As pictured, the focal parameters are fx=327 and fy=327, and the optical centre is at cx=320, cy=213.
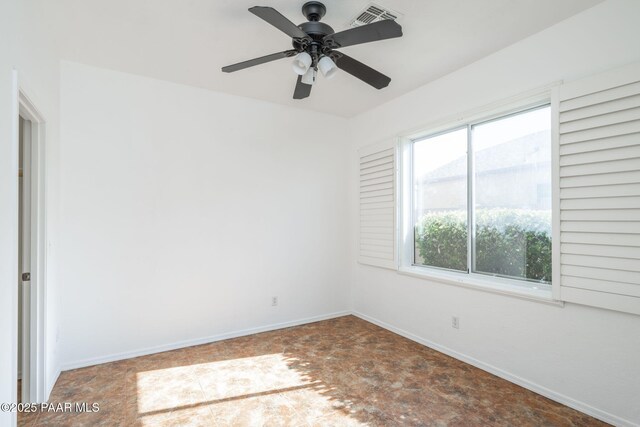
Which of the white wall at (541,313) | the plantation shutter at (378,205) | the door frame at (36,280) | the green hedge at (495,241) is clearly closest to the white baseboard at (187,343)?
the door frame at (36,280)

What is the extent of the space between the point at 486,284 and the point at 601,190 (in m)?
1.15

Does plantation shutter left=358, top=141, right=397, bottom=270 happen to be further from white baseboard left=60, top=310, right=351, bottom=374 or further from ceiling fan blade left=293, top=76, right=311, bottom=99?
ceiling fan blade left=293, top=76, right=311, bottom=99

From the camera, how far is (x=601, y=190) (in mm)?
2180

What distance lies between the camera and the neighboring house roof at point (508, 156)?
2672 mm

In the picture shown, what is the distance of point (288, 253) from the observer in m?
4.17

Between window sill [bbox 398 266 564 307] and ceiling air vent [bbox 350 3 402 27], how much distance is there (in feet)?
7.58

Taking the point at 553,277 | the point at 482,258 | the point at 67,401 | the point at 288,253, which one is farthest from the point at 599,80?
the point at 67,401

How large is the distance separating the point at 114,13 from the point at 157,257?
2.14 m

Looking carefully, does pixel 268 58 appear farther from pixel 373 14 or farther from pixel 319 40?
pixel 373 14

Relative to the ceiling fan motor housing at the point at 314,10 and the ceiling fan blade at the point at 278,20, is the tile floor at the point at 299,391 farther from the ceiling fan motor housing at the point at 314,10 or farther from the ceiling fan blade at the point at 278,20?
the ceiling fan motor housing at the point at 314,10

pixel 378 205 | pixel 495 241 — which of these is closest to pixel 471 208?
pixel 495 241

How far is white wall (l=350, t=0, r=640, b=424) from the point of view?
211cm

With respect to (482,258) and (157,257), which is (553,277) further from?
(157,257)

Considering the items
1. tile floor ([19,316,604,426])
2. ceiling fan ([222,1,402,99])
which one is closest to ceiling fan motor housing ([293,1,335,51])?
ceiling fan ([222,1,402,99])
